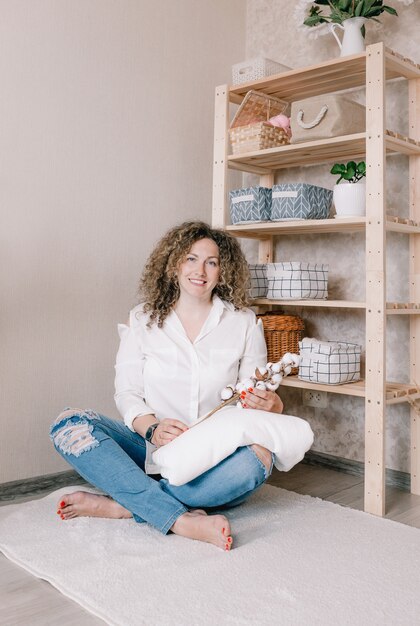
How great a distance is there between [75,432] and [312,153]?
4.58ft

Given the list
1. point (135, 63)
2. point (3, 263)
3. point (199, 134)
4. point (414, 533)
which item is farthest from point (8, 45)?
point (414, 533)

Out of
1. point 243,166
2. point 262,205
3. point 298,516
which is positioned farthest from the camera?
point 243,166

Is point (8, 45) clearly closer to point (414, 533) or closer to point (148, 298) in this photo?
point (148, 298)

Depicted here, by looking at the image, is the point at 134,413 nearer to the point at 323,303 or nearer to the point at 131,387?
the point at 131,387

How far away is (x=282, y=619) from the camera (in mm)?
1225

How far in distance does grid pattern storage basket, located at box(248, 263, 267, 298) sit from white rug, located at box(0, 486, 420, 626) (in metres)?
0.84

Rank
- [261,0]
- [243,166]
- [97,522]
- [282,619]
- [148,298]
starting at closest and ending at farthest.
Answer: [282,619]
[97,522]
[148,298]
[243,166]
[261,0]

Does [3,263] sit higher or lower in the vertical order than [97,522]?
higher

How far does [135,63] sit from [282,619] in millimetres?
2066

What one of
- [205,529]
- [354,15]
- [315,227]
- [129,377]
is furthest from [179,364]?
[354,15]

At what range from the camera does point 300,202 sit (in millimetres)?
2178

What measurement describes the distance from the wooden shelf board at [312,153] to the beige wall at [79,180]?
0.99 feet

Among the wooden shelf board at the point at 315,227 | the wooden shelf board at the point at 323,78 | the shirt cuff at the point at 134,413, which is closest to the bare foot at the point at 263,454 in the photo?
the shirt cuff at the point at 134,413

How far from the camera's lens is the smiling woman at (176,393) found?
166 centimetres
